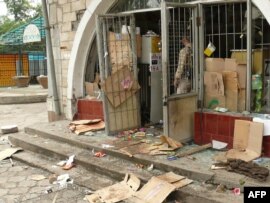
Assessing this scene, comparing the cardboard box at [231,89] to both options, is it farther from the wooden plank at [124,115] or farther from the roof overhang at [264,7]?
the wooden plank at [124,115]

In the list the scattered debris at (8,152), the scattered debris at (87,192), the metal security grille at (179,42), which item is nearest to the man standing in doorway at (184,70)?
the metal security grille at (179,42)

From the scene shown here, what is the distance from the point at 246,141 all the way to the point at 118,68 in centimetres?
249

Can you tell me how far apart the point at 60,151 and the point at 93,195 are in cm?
173

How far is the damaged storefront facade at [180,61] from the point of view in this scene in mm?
5422

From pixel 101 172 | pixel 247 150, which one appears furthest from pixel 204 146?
pixel 101 172

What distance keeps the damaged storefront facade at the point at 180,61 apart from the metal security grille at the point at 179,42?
0.01 m

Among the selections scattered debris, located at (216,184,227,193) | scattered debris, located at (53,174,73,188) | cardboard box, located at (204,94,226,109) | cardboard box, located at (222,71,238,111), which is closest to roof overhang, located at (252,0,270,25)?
cardboard box, located at (222,71,238,111)

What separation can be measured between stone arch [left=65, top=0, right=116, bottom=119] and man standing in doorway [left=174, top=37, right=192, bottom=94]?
1884 mm

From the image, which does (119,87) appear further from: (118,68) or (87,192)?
(87,192)

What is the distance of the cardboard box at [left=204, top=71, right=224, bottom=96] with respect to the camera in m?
5.78

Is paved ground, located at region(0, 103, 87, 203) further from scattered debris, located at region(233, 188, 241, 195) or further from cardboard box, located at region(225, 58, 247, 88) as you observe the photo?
cardboard box, located at region(225, 58, 247, 88)

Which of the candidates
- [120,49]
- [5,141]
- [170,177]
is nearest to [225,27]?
[120,49]

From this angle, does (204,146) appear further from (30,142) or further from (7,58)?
(7,58)

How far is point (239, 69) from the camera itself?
221 inches
